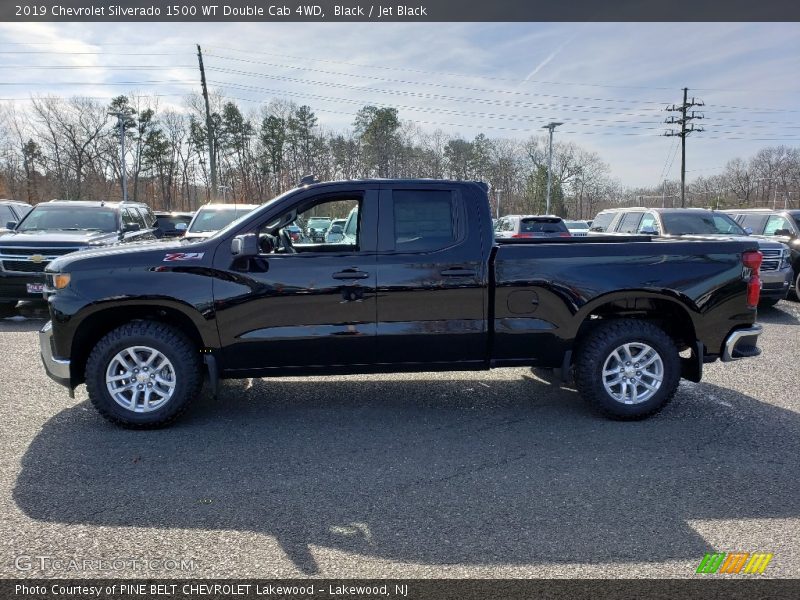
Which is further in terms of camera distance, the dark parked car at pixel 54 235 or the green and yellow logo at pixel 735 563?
the dark parked car at pixel 54 235

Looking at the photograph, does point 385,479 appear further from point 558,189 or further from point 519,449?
point 558,189

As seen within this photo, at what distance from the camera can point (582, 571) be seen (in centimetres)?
276

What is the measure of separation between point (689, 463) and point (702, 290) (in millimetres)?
1610

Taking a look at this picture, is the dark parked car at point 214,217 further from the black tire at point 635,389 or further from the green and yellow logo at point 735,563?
the green and yellow logo at point 735,563

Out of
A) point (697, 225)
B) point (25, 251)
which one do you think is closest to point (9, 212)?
point (25, 251)

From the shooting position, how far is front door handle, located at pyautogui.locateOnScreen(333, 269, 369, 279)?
182 inches

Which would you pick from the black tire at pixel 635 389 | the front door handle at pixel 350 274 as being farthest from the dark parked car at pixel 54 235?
the black tire at pixel 635 389

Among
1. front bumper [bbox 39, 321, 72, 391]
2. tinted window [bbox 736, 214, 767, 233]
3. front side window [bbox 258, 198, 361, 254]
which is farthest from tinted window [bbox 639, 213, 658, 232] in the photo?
front bumper [bbox 39, 321, 72, 391]

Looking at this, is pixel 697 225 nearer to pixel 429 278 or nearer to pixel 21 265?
pixel 429 278

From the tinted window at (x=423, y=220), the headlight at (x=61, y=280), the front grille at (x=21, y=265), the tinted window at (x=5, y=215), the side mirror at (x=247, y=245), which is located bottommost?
the front grille at (x=21, y=265)

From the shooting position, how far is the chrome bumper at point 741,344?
494 cm

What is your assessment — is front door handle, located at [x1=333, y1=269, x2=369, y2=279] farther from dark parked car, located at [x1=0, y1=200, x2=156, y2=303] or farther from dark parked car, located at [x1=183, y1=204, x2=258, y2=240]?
dark parked car, located at [x1=183, y1=204, x2=258, y2=240]

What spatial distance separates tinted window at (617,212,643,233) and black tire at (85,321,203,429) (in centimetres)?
1032

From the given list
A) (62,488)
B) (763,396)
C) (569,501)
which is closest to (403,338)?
(569,501)
